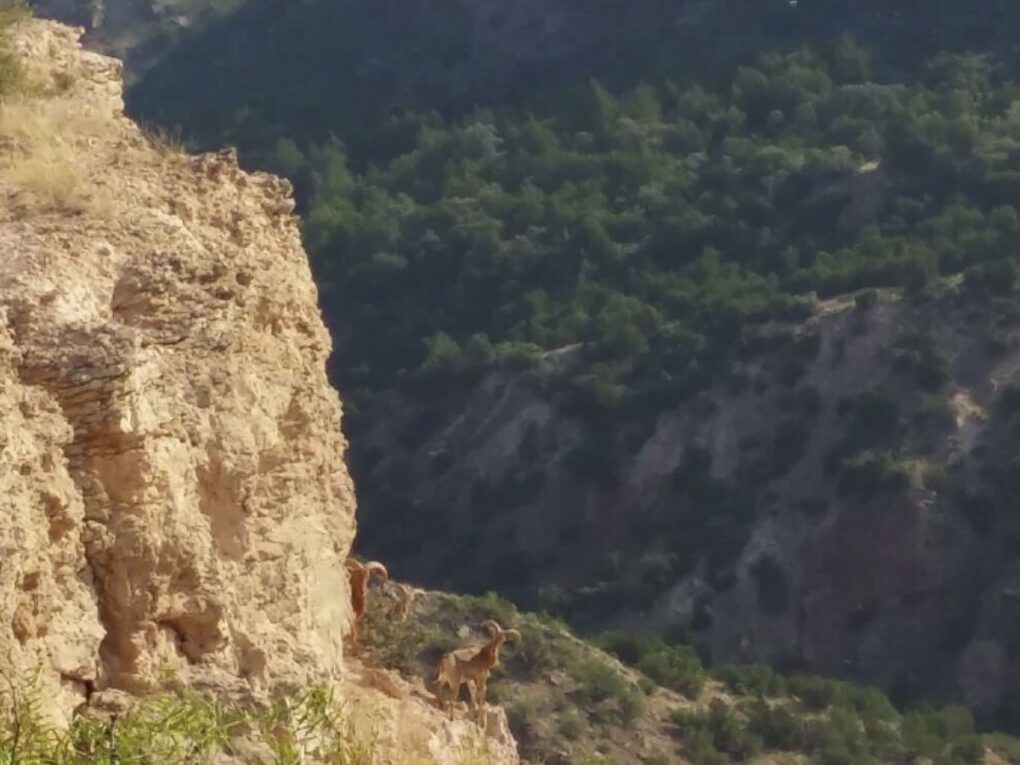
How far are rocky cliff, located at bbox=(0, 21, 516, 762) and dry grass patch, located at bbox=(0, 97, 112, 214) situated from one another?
12 mm

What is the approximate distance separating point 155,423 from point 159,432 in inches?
1.6

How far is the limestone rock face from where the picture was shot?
7121 mm

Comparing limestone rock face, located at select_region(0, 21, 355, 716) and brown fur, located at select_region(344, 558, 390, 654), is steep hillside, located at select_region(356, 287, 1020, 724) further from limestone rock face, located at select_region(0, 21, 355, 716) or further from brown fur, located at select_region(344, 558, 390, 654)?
limestone rock face, located at select_region(0, 21, 355, 716)

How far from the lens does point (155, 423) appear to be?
7.53 meters

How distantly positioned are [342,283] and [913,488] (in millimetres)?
15882

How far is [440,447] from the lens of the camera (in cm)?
4500

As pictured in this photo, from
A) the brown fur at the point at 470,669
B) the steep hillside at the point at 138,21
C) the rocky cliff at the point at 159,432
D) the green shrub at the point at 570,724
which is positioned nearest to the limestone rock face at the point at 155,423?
the rocky cliff at the point at 159,432

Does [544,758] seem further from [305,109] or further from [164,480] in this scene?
[305,109]

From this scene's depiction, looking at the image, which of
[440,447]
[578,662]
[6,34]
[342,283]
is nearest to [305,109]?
[342,283]

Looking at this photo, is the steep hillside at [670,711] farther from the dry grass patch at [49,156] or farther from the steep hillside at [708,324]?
the dry grass patch at [49,156]

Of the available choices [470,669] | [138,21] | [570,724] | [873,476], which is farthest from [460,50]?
[470,669]

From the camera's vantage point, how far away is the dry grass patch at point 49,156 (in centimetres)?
841

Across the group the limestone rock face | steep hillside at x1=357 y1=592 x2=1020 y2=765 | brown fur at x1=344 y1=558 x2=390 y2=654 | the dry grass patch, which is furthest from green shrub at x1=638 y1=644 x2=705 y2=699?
the dry grass patch

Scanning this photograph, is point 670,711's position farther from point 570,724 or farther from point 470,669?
point 470,669
